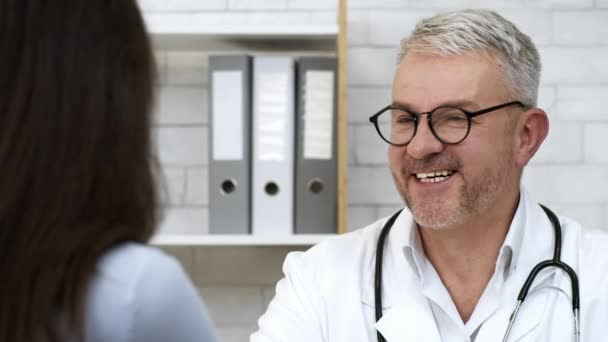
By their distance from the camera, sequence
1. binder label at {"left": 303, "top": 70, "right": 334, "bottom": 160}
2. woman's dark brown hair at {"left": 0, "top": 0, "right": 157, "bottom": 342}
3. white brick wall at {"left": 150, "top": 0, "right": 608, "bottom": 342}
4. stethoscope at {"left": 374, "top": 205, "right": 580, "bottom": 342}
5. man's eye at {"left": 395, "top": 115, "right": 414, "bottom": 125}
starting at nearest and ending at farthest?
woman's dark brown hair at {"left": 0, "top": 0, "right": 157, "bottom": 342} → stethoscope at {"left": 374, "top": 205, "right": 580, "bottom": 342} → man's eye at {"left": 395, "top": 115, "right": 414, "bottom": 125} → binder label at {"left": 303, "top": 70, "right": 334, "bottom": 160} → white brick wall at {"left": 150, "top": 0, "right": 608, "bottom": 342}

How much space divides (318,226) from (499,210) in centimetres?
49

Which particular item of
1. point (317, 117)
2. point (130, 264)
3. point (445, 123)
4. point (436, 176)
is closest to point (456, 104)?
point (445, 123)

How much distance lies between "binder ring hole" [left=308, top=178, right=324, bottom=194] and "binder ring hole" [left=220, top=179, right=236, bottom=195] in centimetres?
18

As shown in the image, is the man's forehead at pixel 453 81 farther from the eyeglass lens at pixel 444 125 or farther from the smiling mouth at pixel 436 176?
the smiling mouth at pixel 436 176

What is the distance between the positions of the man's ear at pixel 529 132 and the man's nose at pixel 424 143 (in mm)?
201

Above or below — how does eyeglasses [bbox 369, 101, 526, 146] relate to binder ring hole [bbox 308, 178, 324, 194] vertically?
above

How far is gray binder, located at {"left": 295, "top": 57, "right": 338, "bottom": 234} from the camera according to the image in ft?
6.48

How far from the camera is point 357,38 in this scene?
229cm

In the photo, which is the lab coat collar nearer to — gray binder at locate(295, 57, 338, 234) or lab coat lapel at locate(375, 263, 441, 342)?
lab coat lapel at locate(375, 263, 441, 342)

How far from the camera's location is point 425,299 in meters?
1.61

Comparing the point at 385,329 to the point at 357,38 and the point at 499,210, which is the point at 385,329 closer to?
the point at 499,210

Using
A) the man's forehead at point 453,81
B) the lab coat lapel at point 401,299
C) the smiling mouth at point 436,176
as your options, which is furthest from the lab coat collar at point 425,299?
the man's forehead at point 453,81

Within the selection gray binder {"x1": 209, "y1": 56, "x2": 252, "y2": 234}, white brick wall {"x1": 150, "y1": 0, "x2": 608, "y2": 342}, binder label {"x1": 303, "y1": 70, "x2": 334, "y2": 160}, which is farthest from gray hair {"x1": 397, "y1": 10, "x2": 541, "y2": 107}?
white brick wall {"x1": 150, "y1": 0, "x2": 608, "y2": 342}

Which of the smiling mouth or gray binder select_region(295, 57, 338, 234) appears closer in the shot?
the smiling mouth
